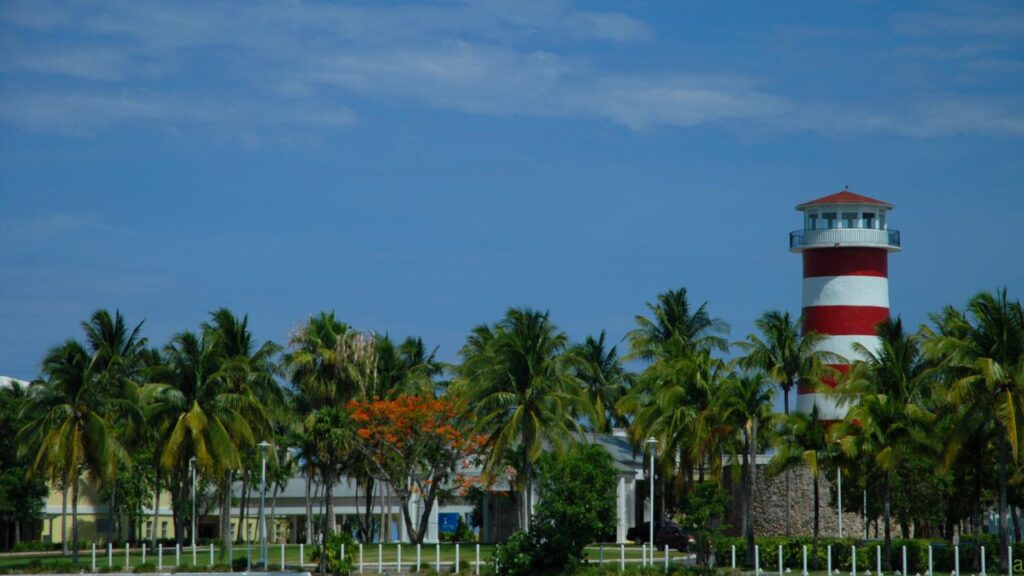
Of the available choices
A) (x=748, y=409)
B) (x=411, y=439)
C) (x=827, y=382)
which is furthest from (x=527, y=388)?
(x=827, y=382)

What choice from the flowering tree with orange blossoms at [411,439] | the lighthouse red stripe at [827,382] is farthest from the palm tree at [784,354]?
the flowering tree with orange blossoms at [411,439]

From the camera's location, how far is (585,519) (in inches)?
1925

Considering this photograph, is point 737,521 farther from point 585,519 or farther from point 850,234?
point 585,519

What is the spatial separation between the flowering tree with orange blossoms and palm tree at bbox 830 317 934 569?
61.8 ft

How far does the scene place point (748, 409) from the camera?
5422 cm

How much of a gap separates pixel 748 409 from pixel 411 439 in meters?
20.3

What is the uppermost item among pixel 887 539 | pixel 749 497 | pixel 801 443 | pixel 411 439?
pixel 411 439

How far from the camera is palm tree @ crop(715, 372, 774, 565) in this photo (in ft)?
177

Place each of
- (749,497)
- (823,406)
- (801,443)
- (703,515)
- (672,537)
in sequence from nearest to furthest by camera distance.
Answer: (703,515) → (801,443) → (749,497) → (672,537) → (823,406)

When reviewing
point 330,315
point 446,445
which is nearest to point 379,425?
point 446,445

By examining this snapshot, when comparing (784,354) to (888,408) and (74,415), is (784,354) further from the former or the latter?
(74,415)

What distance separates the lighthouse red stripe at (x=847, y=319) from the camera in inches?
2655

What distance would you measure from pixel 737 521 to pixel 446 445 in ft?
48.4

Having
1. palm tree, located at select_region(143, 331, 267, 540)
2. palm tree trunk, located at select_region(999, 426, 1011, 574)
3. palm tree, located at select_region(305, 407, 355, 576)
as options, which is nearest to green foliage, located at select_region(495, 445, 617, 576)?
palm tree, located at select_region(305, 407, 355, 576)
